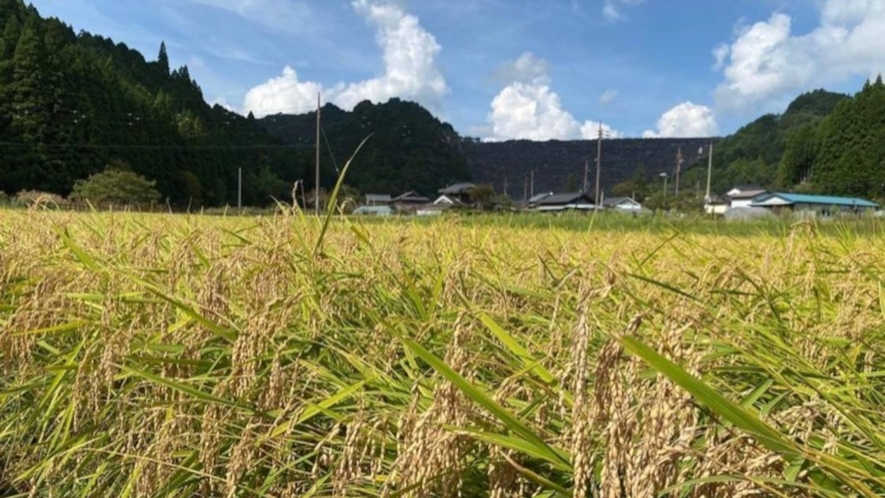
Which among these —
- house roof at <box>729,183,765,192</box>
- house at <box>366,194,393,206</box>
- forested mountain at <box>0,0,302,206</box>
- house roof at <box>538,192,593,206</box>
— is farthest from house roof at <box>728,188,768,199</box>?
forested mountain at <box>0,0,302,206</box>

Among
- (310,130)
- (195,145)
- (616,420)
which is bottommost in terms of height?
(616,420)

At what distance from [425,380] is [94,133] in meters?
55.0

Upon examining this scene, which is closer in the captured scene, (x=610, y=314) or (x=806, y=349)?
(x=806, y=349)

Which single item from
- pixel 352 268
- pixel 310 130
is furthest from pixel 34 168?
pixel 352 268

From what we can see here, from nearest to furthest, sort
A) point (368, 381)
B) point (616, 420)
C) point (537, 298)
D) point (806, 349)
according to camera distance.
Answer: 1. point (616, 420)
2. point (368, 381)
3. point (806, 349)
4. point (537, 298)

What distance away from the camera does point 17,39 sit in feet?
149

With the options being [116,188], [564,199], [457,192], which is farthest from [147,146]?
[564,199]

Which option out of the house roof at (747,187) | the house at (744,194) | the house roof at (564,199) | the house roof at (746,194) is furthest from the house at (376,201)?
the house roof at (747,187)

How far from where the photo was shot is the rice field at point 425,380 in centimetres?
55

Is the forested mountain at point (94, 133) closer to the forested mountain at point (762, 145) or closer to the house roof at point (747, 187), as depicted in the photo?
the house roof at point (747, 187)

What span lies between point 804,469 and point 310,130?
289ft

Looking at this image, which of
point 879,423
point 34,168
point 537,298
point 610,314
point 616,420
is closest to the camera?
point 616,420

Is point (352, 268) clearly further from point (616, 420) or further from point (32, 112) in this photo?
point (32, 112)

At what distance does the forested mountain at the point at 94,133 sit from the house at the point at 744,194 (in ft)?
185
